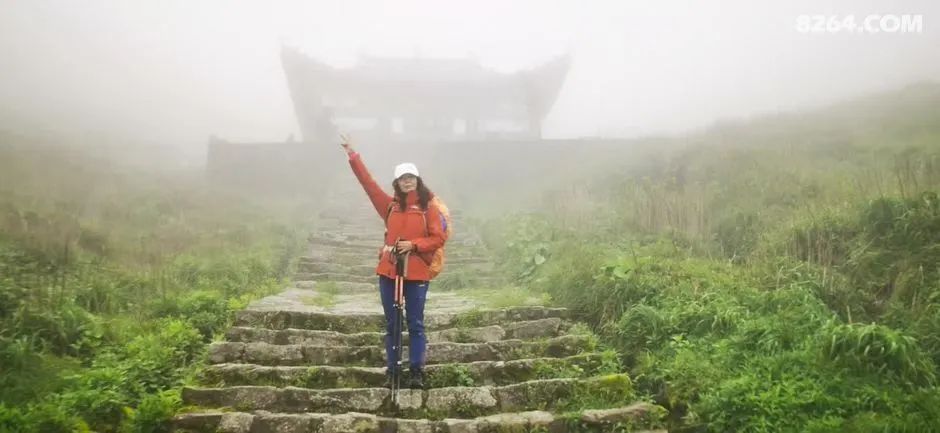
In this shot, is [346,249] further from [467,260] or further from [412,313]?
[412,313]

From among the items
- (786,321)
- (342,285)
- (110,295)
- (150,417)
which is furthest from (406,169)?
(342,285)

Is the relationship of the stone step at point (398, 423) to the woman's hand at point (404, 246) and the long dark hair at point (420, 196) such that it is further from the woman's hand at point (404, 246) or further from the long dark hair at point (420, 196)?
the long dark hair at point (420, 196)

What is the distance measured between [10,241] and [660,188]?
10214 millimetres

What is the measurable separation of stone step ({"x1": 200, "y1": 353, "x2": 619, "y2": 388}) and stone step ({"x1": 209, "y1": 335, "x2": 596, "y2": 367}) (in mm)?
289

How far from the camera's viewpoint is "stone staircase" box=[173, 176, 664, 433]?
167 inches

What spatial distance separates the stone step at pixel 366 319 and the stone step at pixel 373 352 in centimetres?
69

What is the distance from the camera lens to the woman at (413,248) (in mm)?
4527

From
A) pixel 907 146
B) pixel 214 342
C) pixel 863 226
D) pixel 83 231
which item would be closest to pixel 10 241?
pixel 83 231

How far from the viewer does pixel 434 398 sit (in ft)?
15.2

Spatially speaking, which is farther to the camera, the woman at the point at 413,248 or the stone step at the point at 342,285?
the stone step at the point at 342,285

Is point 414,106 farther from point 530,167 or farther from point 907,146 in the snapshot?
point 907,146

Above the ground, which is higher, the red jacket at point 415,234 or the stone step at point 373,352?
the red jacket at point 415,234

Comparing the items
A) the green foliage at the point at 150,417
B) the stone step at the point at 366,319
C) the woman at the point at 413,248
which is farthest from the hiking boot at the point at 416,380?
the green foliage at the point at 150,417

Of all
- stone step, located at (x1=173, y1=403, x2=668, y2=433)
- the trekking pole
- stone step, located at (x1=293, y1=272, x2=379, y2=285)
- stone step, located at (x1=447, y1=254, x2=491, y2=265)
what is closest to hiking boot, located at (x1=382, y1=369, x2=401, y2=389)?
the trekking pole
